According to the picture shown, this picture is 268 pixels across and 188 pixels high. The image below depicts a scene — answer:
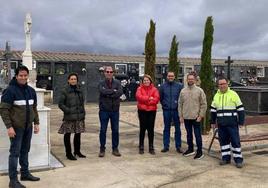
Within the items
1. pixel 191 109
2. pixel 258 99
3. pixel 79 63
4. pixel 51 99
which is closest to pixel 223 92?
pixel 191 109

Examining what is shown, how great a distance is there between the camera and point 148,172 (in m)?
6.86

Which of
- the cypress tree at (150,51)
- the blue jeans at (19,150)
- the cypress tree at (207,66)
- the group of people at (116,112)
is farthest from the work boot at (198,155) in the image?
the cypress tree at (150,51)

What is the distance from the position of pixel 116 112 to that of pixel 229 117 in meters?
2.17

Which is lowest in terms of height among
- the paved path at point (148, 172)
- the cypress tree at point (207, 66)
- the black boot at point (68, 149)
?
the paved path at point (148, 172)

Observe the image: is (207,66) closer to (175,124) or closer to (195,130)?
(175,124)

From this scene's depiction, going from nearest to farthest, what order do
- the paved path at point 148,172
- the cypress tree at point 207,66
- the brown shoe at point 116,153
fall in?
the paved path at point 148,172
the brown shoe at point 116,153
the cypress tree at point 207,66

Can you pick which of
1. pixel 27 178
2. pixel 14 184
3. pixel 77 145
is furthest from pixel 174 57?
pixel 14 184

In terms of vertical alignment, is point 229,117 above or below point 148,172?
above

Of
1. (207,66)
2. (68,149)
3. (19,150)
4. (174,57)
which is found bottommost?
(68,149)

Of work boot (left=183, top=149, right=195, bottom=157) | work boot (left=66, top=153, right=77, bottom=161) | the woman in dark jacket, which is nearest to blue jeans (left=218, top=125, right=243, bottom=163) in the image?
work boot (left=183, top=149, right=195, bottom=157)

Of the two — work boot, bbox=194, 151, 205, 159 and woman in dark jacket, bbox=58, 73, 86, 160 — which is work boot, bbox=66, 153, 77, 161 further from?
work boot, bbox=194, 151, 205, 159

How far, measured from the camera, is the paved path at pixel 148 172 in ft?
20.4

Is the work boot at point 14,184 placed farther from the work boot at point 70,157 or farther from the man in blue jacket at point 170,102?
the man in blue jacket at point 170,102

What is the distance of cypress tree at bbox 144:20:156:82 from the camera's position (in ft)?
46.4
